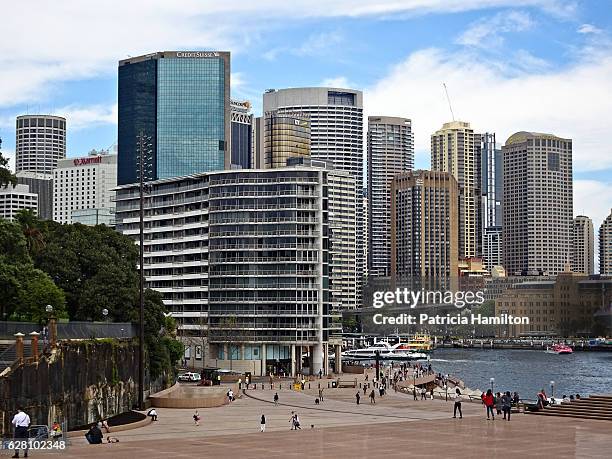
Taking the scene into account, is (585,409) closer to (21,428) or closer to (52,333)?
(52,333)

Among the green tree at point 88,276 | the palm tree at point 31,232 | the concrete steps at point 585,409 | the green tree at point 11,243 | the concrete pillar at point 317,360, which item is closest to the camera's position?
the concrete steps at point 585,409

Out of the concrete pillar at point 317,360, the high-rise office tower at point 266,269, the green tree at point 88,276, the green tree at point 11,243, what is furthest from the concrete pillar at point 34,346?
the concrete pillar at point 317,360

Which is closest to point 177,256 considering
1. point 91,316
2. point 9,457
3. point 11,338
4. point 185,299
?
point 185,299

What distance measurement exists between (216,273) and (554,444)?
118603mm

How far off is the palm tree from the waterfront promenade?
20913 millimetres

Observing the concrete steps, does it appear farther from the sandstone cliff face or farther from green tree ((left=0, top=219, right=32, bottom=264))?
green tree ((left=0, top=219, right=32, bottom=264))

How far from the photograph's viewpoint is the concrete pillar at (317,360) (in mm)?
164125

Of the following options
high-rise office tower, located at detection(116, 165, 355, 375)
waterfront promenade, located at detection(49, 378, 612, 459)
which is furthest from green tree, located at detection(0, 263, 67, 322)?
high-rise office tower, located at detection(116, 165, 355, 375)

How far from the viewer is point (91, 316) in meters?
93.4

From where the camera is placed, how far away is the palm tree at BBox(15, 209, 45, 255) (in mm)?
91344

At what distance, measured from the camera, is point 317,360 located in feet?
538

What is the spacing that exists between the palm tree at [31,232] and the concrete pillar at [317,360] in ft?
247

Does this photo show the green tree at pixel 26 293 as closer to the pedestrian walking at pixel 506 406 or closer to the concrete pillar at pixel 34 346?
the concrete pillar at pixel 34 346

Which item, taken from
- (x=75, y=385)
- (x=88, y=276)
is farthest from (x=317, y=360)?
(x=75, y=385)
